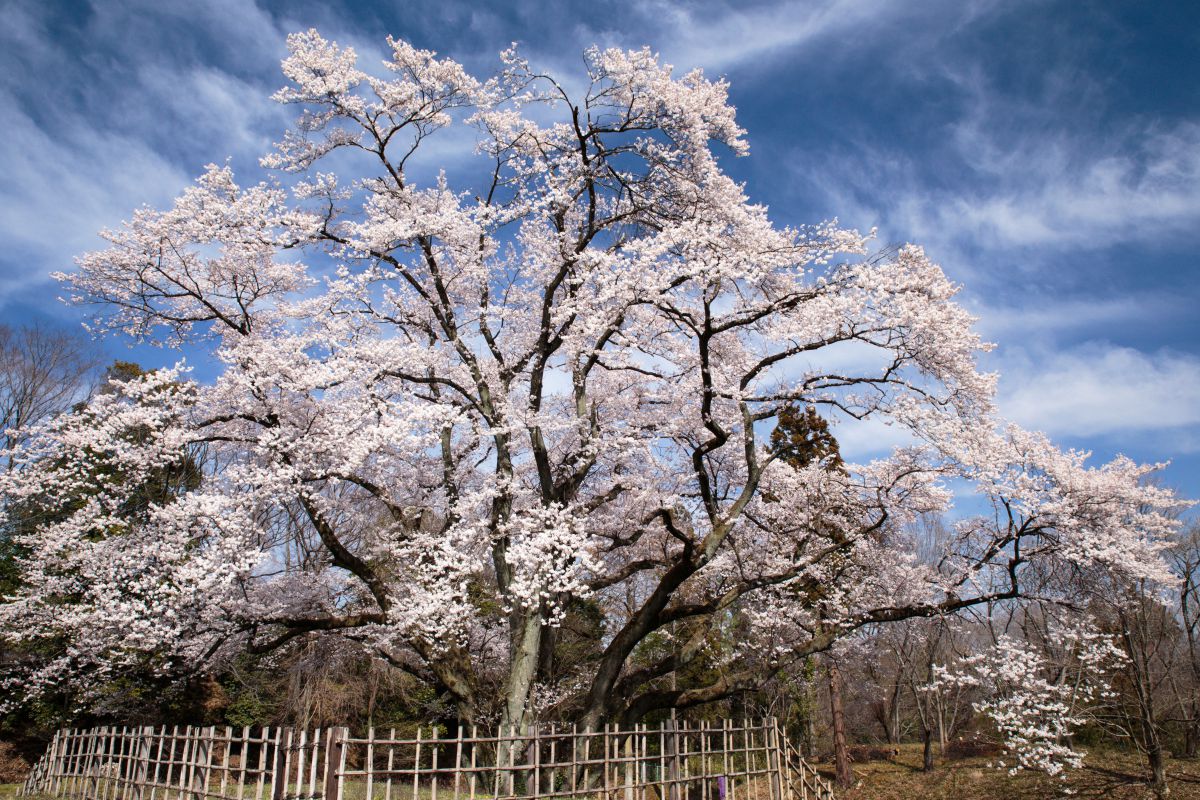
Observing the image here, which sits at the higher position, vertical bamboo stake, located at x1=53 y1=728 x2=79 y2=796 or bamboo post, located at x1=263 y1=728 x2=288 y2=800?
bamboo post, located at x1=263 y1=728 x2=288 y2=800

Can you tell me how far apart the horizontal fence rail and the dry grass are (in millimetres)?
8063

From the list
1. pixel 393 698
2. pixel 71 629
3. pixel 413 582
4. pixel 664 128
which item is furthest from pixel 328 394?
pixel 393 698

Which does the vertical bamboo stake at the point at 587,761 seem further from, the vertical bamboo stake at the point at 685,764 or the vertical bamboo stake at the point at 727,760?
the vertical bamboo stake at the point at 727,760

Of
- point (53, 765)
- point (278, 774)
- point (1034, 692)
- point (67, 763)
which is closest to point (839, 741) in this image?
point (1034, 692)

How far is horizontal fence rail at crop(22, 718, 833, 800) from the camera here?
732 centimetres

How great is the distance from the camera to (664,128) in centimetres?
1243

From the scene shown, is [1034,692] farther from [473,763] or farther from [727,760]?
[473,763]

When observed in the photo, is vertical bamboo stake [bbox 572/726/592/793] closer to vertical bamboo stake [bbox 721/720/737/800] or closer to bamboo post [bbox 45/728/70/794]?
vertical bamboo stake [bbox 721/720/737/800]

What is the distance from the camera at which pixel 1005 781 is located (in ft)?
60.5

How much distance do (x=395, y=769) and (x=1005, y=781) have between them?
16.3 metres

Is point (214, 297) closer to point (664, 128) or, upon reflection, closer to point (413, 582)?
point (413, 582)

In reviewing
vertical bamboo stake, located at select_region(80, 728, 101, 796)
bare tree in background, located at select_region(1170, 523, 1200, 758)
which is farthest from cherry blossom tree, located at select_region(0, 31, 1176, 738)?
bare tree in background, located at select_region(1170, 523, 1200, 758)

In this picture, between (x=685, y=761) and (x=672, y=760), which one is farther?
(x=685, y=761)

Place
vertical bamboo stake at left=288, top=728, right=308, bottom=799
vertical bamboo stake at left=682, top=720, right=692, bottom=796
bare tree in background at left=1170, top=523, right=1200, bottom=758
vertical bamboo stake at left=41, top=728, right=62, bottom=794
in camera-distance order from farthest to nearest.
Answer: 1. bare tree in background at left=1170, top=523, right=1200, bottom=758
2. vertical bamboo stake at left=41, top=728, right=62, bottom=794
3. vertical bamboo stake at left=682, top=720, right=692, bottom=796
4. vertical bamboo stake at left=288, top=728, right=308, bottom=799
